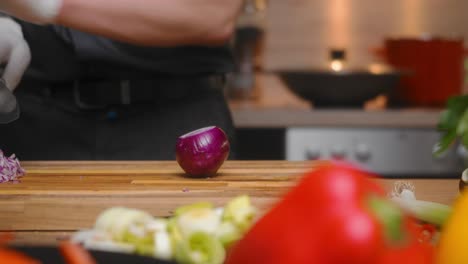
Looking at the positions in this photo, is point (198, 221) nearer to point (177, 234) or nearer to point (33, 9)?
point (177, 234)

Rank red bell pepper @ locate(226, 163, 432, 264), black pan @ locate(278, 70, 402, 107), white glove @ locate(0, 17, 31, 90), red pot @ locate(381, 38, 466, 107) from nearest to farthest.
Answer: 1. red bell pepper @ locate(226, 163, 432, 264)
2. white glove @ locate(0, 17, 31, 90)
3. black pan @ locate(278, 70, 402, 107)
4. red pot @ locate(381, 38, 466, 107)

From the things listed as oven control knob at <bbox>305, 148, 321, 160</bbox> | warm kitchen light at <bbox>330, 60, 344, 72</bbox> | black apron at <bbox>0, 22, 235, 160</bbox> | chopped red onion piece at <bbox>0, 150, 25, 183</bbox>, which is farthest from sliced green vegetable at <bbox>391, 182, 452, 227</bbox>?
warm kitchen light at <bbox>330, 60, 344, 72</bbox>

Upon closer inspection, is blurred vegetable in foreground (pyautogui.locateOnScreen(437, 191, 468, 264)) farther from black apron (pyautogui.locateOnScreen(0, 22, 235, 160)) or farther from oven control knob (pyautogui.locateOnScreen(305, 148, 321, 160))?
oven control knob (pyautogui.locateOnScreen(305, 148, 321, 160))

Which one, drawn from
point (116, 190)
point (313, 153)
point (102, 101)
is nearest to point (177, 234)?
point (116, 190)

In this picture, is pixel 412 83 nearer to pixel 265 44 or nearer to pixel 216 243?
pixel 265 44

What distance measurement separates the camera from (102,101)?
1.62 m

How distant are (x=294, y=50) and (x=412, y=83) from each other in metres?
0.52

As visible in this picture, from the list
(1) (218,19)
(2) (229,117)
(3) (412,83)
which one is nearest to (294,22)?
(3) (412,83)

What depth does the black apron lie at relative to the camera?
161 centimetres

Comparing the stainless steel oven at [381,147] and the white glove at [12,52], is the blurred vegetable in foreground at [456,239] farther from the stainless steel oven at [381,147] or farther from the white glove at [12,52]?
the stainless steel oven at [381,147]

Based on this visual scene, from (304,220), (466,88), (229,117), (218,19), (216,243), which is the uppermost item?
(304,220)

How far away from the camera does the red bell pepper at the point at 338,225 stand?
1.38 ft

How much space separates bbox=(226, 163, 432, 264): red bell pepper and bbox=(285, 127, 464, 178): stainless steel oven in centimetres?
193

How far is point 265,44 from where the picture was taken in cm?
300
